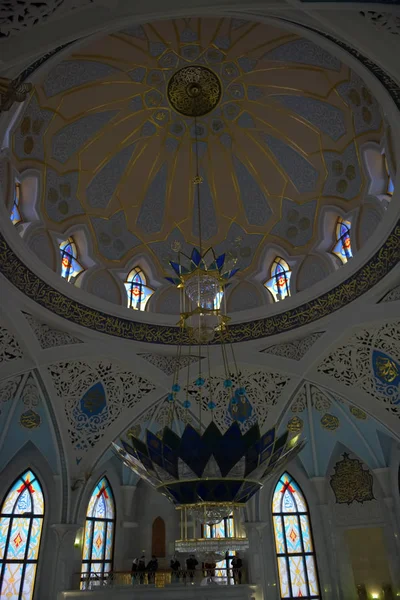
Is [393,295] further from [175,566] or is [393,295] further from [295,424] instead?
[175,566]

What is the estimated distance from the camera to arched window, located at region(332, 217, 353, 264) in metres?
9.39

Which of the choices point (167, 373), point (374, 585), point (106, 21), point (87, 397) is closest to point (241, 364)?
point (167, 373)

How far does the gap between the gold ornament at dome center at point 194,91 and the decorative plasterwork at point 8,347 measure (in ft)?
18.2

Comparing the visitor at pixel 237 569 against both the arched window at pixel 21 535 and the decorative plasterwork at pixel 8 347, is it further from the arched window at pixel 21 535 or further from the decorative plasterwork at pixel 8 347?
the decorative plasterwork at pixel 8 347

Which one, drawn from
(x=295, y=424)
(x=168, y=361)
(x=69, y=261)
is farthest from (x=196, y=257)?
(x=295, y=424)

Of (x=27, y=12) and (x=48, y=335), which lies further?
(x=48, y=335)

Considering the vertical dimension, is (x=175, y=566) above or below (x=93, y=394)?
below

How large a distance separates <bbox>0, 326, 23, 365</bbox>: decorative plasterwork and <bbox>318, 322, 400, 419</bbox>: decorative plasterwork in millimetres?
5930

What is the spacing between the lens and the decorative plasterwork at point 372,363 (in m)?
8.46

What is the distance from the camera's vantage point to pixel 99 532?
35.7 feet

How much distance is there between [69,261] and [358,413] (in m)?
6.99

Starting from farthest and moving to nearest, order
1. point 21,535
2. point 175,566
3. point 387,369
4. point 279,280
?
point 279,280 → point 175,566 → point 21,535 → point 387,369

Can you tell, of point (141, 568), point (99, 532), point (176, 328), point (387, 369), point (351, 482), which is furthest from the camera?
point (351, 482)

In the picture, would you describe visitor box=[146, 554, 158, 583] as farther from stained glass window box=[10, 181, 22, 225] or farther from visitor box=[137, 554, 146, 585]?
stained glass window box=[10, 181, 22, 225]
